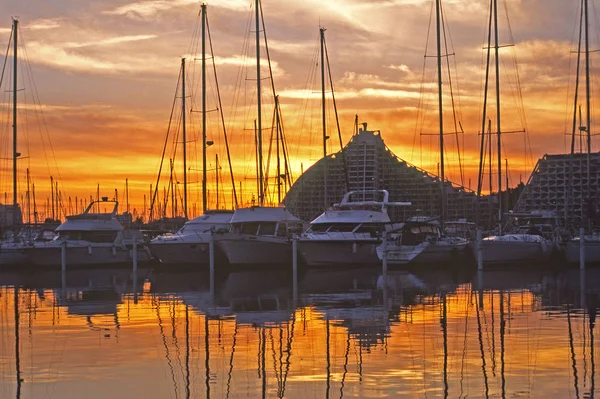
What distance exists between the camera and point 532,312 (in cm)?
2528

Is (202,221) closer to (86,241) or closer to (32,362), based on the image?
(86,241)

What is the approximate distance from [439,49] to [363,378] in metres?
41.9

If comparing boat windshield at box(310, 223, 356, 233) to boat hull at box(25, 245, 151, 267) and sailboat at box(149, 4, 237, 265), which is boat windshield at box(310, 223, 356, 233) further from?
boat hull at box(25, 245, 151, 267)

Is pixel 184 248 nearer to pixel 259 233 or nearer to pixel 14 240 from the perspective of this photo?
pixel 259 233

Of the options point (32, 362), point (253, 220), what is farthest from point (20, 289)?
point (32, 362)

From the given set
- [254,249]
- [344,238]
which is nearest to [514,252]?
[344,238]

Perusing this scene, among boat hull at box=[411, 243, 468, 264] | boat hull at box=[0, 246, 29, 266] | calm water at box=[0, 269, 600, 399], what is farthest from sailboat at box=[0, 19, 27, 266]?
boat hull at box=[411, 243, 468, 264]

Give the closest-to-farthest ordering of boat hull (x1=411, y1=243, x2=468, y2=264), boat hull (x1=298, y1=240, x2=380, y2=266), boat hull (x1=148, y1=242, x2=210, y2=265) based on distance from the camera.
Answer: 1. boat hull (x1=298, y1=240, x2=380, y2=266)
2. boat hull (x1=411, y1=243, x2=468, y2=264)
3. boat hull (x1=148, y1=242, x2=210, y2=265)

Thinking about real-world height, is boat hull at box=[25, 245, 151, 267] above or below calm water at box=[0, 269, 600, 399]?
above

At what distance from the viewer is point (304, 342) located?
1970 centimetres

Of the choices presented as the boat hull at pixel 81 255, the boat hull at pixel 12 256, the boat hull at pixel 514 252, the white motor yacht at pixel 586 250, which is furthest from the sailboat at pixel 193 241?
the white motor yacht at pixel 586 250

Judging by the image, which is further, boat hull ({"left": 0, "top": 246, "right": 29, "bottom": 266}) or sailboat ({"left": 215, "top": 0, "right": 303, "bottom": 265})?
boat hull ({"left": 0, "top": 246, "right": 29, "bottom": 266})

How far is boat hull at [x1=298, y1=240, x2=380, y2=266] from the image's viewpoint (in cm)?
4822

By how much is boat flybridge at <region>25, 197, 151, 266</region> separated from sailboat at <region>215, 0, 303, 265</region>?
827cm
